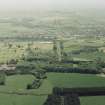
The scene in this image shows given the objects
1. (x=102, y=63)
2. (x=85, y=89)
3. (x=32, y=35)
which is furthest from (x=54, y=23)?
(x=85, y=89)

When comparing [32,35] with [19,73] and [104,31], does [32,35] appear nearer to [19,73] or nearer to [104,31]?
[104,31]

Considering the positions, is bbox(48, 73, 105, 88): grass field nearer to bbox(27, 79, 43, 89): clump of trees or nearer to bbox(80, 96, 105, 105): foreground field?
bbox(27, 79, 43, 89): clump of trees

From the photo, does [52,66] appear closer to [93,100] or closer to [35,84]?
[35,84]

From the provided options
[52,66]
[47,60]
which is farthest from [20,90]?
[47,60]

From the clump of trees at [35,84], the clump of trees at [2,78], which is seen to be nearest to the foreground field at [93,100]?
the clump of trees at [35,84]

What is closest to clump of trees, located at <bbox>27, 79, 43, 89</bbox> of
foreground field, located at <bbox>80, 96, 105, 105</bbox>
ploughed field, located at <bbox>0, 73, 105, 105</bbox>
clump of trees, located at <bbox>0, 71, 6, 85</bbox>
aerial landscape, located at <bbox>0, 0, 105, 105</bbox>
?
aerial landscape, located at <bbox>0, 0, 105, 105</bbox>

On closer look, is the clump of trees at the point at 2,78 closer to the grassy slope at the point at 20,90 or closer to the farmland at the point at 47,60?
the farmland at the point at 47,60

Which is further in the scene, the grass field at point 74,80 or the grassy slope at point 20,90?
the grass field at point 74,80
